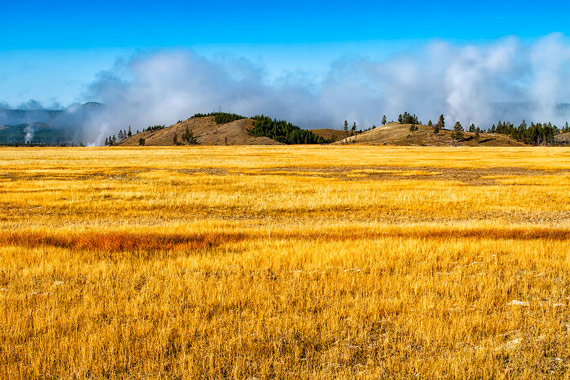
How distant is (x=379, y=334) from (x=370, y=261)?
4.97 meters

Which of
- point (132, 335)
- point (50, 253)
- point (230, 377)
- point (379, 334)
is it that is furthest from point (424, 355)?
point (50, 253)

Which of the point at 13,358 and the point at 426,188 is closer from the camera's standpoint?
the point at 13,358

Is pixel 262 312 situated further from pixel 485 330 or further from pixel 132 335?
pixel 485 330

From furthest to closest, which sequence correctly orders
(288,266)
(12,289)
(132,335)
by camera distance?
1. (288,266)
2. (12,289)
3. (132,335)

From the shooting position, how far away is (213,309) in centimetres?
805

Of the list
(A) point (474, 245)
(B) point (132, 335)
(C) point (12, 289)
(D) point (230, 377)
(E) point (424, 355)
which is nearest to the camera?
(D) point (230, 377)

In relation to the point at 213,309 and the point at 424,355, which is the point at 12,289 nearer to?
the point at 213,309

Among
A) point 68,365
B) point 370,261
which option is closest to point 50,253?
point 68,365

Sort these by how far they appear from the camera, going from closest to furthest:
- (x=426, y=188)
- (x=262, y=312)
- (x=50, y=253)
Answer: (x=262, y=312), (x=50, y=253), (x=426, y=188)

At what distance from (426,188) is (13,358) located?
34.9m

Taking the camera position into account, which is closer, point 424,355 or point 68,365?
point 68,365

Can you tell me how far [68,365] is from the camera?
5832 mm

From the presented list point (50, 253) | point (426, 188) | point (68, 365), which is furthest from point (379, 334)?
point (426, 188)

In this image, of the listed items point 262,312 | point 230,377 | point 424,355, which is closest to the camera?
point 230,377
